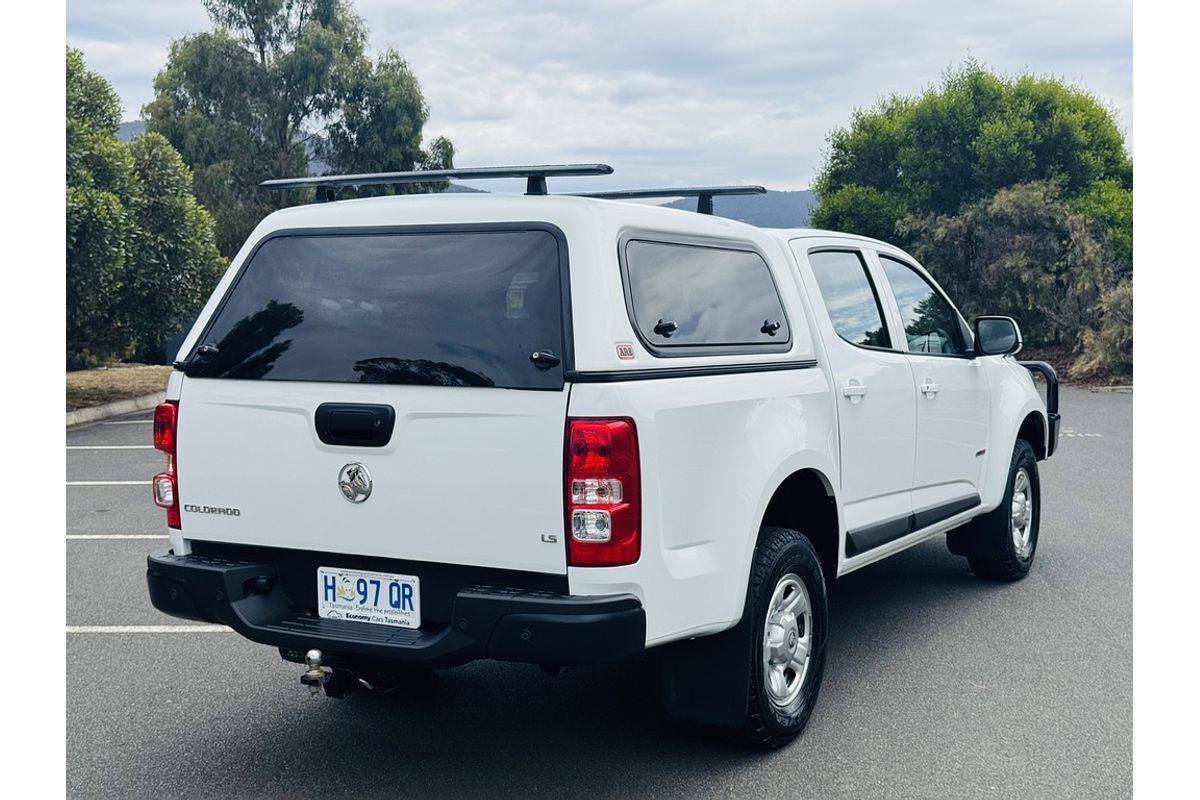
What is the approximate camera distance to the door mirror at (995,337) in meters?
6.66

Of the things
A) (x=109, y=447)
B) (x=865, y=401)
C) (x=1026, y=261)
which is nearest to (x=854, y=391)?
(x=865, y=401)

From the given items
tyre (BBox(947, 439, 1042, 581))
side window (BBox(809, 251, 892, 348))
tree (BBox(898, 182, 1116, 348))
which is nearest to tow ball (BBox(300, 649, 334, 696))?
side window (BBox(809, 251, 892, 348))

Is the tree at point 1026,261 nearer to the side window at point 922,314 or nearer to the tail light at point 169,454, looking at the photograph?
the side window at point 922,314

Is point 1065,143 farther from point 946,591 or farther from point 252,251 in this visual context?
point 252,251

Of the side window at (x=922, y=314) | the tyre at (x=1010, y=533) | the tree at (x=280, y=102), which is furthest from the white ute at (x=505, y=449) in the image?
the tree at (x=280, y=102)

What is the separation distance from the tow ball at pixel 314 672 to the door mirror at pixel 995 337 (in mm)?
4068

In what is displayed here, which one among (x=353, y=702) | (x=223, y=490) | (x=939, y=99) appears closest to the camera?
(x=223, y=490)

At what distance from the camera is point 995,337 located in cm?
666

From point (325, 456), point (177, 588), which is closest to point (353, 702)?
point (177, 588)

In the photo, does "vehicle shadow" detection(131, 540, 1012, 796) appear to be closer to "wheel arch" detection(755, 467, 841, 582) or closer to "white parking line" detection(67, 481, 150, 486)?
"wheel arch" detection(755, 467, 841, 582)

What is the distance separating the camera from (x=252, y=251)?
14.7ft

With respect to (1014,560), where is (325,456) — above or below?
above

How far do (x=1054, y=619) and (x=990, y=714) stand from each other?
167 cm

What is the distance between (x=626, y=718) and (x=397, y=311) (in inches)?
77.7
